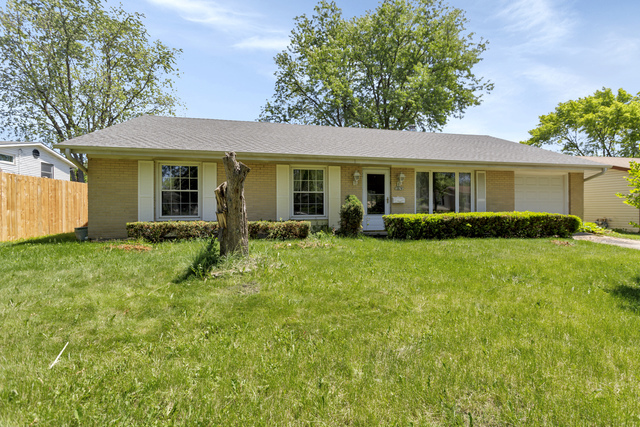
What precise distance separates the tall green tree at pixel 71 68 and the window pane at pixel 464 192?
2144 centimetres

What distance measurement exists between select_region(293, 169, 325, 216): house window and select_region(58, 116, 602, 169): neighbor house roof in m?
0.89

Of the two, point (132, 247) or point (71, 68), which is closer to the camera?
point (132, 247)

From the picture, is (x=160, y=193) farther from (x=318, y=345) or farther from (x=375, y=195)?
(x=318, y=345)

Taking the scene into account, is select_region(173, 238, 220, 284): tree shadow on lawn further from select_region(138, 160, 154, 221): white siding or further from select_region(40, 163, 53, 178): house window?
select_region(40, 163, 53, 178): house window

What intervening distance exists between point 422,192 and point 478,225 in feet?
8.57

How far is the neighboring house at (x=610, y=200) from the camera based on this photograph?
554 inches

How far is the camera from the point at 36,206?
402 inches

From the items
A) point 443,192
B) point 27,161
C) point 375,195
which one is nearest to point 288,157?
point 375,195

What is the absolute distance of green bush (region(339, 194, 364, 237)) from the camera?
30.8 feet

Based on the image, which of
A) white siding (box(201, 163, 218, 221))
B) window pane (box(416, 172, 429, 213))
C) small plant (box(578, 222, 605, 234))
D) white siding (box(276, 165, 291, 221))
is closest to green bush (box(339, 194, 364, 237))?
white siding (box(276, 165, 291, 221))

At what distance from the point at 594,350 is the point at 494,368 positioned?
1059mm

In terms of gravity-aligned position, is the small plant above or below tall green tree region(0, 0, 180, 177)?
below

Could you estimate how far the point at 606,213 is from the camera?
1486cm

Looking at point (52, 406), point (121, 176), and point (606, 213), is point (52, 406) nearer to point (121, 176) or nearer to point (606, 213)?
point (121, 176)
